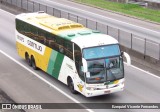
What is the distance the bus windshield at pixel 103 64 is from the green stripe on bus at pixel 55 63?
9.51 feet

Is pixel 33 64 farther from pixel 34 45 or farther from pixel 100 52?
pixel 100 52

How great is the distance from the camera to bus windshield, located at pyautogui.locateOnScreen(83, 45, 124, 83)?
2100 centimetres

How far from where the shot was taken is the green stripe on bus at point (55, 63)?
23870 mm

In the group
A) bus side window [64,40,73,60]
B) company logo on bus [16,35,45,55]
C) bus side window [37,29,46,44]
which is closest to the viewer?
bus side window [64,40,73,60]

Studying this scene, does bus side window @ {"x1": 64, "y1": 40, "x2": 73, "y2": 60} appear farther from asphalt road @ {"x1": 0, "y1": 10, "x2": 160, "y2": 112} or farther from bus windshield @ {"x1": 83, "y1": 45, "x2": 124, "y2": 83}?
asphalt road @ {"x1": 0, "y1": 10, "x2": 160, "y2": 112}

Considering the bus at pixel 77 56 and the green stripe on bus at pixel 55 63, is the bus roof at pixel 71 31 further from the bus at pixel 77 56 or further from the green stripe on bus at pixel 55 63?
the green stripe on bus at pixel 55 63

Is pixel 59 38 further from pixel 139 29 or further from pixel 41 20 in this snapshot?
pixel 139 29

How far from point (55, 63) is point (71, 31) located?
210cm

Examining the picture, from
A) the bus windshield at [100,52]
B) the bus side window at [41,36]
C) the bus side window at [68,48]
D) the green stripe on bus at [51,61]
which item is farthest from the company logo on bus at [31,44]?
A: the bus windshield at [100,52]

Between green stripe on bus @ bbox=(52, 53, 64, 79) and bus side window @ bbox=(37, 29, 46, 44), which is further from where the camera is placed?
bus side window @ bbox=(37, 29, 46, 44)

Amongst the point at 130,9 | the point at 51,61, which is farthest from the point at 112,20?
the point at 51,61

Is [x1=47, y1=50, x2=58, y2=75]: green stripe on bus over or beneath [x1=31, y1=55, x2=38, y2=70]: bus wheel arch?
over

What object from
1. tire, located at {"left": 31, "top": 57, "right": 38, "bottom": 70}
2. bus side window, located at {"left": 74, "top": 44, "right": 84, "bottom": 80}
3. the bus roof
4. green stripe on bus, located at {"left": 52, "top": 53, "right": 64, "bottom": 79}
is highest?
the bus roof

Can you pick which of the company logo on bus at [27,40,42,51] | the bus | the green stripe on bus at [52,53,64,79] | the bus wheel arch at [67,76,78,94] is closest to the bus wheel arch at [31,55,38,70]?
the bus
